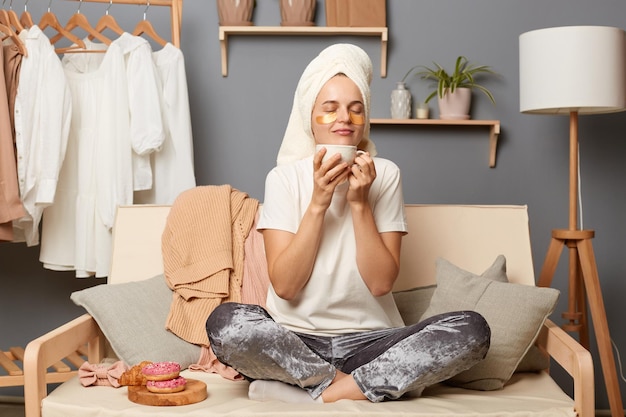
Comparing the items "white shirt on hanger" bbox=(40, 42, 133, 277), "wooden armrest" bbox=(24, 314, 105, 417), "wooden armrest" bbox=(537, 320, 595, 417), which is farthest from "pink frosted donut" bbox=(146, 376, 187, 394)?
"white shirt on hanger" bbox=(40, 42, 133, 277)

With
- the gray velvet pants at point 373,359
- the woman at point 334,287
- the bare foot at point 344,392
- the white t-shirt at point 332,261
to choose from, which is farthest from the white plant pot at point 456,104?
the bare foot at point 344,392

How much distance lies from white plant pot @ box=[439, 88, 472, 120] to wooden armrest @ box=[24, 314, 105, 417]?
5.69 ft

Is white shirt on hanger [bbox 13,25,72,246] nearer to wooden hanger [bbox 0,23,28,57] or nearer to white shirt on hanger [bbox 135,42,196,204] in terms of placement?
wooden hanger [bbox 0,23,28,57]

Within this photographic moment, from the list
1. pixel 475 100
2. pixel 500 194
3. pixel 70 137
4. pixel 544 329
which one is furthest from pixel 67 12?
pixel 544 329

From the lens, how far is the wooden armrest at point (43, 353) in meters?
1.87

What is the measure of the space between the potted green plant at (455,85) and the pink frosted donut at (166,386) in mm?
1827

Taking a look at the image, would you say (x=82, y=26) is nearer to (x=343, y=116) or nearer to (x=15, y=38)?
(x=15, y=38)

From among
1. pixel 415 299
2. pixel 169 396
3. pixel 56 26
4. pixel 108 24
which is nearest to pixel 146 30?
pixel 108 24

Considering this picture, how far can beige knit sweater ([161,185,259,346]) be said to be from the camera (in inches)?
93.4

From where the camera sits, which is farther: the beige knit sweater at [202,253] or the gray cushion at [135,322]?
the beige knit sweater at [202,253]

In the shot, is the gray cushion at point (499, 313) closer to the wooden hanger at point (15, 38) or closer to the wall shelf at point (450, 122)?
the wall shelf at point (450, 122)

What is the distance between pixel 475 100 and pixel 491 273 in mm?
1288

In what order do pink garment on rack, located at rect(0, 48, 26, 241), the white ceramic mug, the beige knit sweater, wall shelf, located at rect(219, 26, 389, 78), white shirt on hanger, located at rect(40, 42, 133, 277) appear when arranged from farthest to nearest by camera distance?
wall shelf, located at rect(219, 26, 389, 78), white shirt on hanger, located at rect(40, 42, 133, 277), pink garment on rack, located at rect(0, 48, 26, 241), the beige knit sweater, the white ceramic mug

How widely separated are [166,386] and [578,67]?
177 cm
